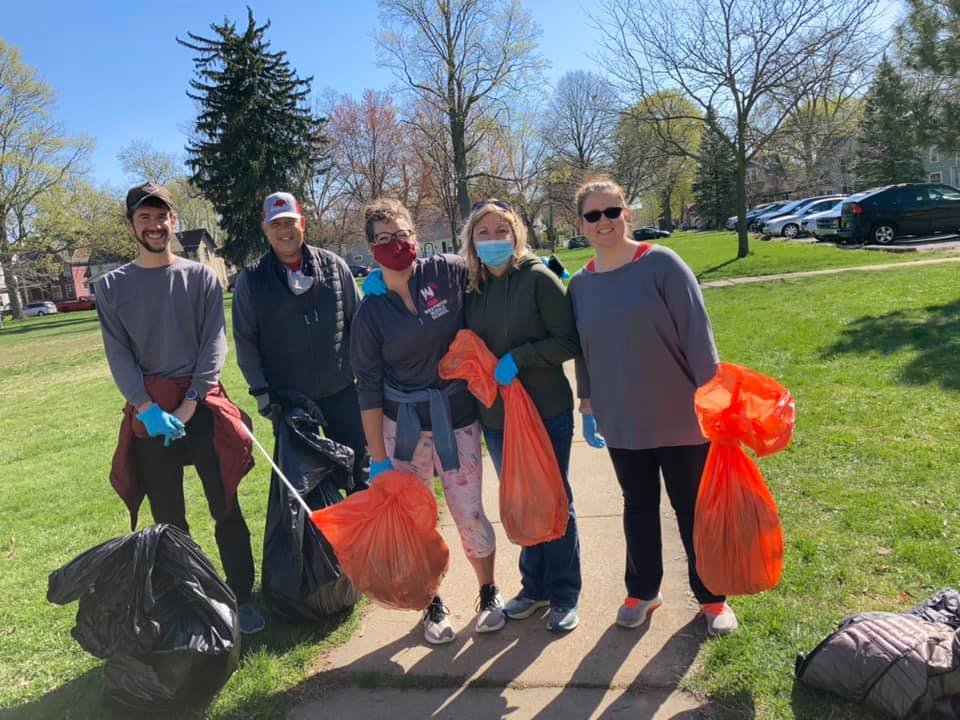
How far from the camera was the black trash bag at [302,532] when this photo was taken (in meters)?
3.08

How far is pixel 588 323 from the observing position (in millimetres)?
2701

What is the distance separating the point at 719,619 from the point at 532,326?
4.68ft

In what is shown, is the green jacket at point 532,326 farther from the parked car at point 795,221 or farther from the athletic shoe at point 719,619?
the parked car at point 795,221

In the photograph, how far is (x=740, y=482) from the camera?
241cm

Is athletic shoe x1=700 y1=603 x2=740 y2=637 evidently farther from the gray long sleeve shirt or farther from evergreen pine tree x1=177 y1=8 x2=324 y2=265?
evergreen pine tree x1=177 y1=8 x2=324 y2=265

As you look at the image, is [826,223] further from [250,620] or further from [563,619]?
→ [250,620]

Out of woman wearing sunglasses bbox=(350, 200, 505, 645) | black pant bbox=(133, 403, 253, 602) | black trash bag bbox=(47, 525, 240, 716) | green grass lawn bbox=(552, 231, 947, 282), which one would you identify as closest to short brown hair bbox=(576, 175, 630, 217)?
woman wearing sunglasses bbox=(350, 200, 505, 645)

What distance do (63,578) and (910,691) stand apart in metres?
2.90

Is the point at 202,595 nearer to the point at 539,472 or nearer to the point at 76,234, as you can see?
the point at 539,472

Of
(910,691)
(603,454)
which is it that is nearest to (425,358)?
(910,691)

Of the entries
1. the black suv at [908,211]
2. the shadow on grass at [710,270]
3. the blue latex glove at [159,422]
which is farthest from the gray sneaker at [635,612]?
the black suv at [908,211]

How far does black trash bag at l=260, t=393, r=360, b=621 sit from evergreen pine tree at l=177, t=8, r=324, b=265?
1150 inches

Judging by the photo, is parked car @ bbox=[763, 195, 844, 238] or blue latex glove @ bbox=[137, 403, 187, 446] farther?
parked car @ bbox=[763, 195, 844, 238]

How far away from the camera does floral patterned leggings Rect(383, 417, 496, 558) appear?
2.95 metres
